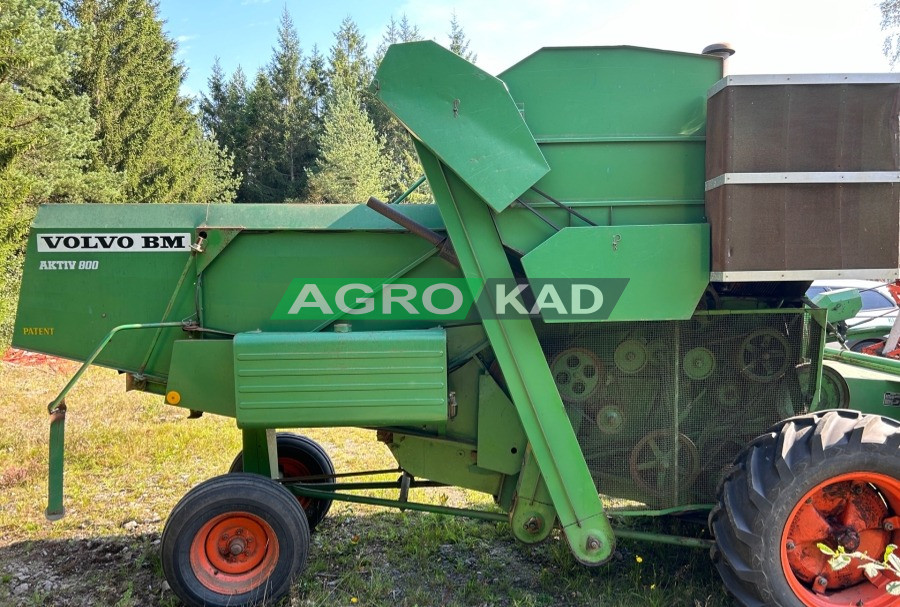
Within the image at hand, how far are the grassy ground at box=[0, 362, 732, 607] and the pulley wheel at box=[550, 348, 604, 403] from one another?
A: 111 centimetres

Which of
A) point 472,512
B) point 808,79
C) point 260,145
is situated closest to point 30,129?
point 472,512

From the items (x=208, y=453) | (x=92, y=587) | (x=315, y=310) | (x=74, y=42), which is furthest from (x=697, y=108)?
(x=74, y=42)

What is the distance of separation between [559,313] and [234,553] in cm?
207

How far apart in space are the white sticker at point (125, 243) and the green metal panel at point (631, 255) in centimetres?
192

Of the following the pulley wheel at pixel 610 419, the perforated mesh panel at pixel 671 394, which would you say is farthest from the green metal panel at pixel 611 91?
the pulley wheel at pixel 610 419

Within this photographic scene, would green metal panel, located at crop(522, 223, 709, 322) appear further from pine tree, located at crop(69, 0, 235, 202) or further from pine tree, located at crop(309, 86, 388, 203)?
pine tree, located at crop(309, 86, 388, 203)

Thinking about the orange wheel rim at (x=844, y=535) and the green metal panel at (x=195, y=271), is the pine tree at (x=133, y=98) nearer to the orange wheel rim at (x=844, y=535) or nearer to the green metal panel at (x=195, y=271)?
the green metal panel at (x=195, y=271)

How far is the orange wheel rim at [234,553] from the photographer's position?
3199 millimetres

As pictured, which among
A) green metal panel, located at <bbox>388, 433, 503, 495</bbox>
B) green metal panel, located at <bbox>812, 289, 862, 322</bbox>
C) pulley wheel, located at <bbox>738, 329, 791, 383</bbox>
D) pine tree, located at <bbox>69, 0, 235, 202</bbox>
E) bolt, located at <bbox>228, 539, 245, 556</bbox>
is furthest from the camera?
pine tree, located at <bbox>69, 0, 235, 202</bbox>

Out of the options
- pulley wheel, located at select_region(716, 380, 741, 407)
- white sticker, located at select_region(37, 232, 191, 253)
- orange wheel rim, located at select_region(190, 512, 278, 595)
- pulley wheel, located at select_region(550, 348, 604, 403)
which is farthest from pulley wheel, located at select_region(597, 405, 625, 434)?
white sticker, located at select_region(37, 232, 191, 253)

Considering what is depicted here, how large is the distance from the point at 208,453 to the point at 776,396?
4.98 metres

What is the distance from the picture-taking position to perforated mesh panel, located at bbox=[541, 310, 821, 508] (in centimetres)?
334

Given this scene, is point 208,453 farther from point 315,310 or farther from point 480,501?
point 315,310

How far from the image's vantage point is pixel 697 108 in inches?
124
